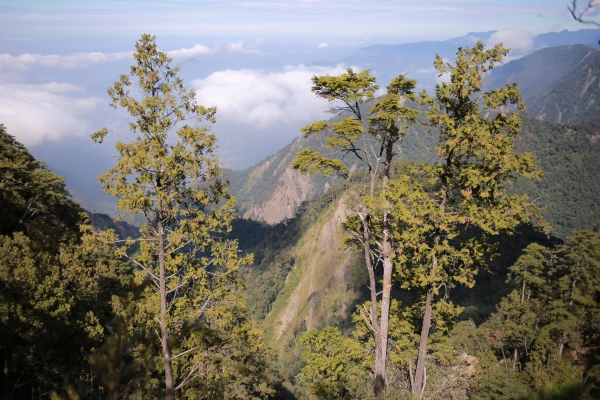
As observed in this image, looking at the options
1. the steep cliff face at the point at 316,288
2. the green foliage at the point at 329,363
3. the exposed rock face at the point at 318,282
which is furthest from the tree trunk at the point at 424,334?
the exposed rock face at the point at 318,282

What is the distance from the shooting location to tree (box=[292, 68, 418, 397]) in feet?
35.1

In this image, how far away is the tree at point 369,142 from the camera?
10.7 metres

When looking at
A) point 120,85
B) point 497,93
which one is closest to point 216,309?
point 120,85

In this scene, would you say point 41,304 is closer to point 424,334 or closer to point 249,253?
point 249,253

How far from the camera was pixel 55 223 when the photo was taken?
2573 cm

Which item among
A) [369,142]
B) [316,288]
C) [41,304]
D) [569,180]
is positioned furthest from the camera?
[569,180]

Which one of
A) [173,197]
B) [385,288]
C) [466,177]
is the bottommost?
[385,288]

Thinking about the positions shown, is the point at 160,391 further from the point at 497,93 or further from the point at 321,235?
the point at 321,235

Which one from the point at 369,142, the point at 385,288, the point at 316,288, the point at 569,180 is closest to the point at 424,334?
the point at 385,288

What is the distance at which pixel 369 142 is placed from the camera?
11812 millimetres

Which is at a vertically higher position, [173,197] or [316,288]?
[173,197]

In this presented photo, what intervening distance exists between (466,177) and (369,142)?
306cm

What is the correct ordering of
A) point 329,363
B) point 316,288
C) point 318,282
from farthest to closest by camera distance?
point 318,282 → point 316,288 → point 329,363

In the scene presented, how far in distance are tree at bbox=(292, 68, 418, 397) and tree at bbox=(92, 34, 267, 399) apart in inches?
132
